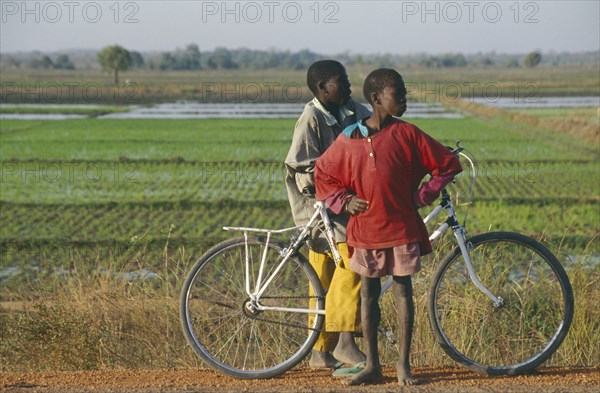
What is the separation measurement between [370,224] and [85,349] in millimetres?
2004

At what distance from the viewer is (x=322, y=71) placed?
4398 millimetres

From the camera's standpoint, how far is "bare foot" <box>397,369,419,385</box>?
13.3ft

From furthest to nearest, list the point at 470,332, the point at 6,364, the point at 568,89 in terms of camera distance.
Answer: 1. the point at 568,89
2. the point at 6,364
3. the point at 470,332

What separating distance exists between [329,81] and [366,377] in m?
1.38

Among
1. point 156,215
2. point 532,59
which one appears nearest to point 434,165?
point 156,215

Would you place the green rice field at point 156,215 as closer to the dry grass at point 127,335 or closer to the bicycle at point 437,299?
the dry grass at point 127,335

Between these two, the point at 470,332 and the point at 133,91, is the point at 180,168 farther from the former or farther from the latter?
the point at 133,91

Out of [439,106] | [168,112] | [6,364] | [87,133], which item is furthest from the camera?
[439,106]

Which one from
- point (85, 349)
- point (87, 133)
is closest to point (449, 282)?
point (85, 349)

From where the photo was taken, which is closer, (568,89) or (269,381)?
(269,381)

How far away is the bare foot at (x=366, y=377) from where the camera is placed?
4.10 meters

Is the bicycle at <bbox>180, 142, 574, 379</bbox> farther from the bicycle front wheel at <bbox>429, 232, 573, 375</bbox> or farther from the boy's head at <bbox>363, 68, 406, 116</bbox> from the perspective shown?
the boy's head at <bbox>363, 68, 406, 116</bbox>

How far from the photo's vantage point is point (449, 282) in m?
5.00

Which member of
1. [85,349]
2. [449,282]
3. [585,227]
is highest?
[449,282]
